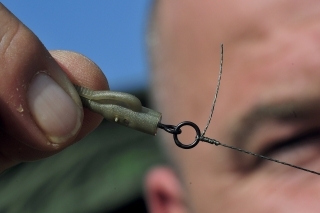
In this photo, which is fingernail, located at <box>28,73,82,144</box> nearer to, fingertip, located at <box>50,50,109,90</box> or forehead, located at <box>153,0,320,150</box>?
fingertip, located at <box>50,50,109,90</box>

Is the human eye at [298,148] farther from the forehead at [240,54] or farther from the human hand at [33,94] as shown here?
the human hand at [33,94]

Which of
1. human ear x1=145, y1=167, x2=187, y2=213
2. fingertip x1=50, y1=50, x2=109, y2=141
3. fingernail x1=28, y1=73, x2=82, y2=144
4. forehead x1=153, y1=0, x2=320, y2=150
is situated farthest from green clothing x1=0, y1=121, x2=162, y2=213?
fingernail x1=28, y1=73, x2=82, y2=144

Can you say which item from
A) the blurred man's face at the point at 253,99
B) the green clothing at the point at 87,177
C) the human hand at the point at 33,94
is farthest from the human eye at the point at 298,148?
the green clothing at the point at 87,177

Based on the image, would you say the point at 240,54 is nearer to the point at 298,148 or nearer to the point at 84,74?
the point at 298,148

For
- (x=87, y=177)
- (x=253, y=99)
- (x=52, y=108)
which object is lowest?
(x=87, y=177)

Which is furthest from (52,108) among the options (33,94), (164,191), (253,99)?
(164,191)

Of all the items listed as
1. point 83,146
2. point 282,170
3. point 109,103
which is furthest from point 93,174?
point 109,103

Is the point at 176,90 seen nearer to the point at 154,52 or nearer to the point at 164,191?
the point at 154,52
